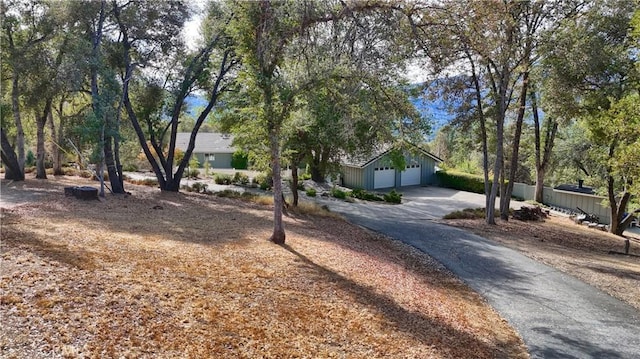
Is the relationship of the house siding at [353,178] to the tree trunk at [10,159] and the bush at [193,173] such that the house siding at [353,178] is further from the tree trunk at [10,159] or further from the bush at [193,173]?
the tree trunk at [10,159]

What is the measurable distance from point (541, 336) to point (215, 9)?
15408 mm

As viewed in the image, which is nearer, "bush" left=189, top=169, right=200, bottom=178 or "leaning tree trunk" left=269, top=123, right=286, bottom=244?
"leaning tree trunk" left=269, top=123, right=286, bottom=244

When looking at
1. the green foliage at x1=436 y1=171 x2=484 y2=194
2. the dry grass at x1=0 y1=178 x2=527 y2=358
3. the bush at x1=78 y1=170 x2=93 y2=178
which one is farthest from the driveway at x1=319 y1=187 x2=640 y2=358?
the green foliage at x1=436 y1=171 x2=484 y2=194

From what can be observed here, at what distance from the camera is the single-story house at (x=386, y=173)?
29516 mm

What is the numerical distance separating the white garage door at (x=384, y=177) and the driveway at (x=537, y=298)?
15.8m

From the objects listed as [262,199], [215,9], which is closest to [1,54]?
[215,9]

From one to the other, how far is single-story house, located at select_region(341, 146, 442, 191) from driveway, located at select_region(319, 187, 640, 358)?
15145mm

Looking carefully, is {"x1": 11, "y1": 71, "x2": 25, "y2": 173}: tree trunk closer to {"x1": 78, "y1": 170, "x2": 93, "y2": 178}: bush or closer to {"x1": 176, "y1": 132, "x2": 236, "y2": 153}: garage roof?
{"x1": 78, "y1": 170, "x2": 93, "y2": 178}: bush

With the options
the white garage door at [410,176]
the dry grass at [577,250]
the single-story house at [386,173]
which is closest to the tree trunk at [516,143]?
the dry grass at [577,250]

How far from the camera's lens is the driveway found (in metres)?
5.98

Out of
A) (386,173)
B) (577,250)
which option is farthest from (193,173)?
(577,250)

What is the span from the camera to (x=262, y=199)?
1778 cm

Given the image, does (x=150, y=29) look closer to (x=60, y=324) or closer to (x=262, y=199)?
(x=262, y=199)

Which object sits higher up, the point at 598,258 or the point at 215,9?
the point at 215,9
